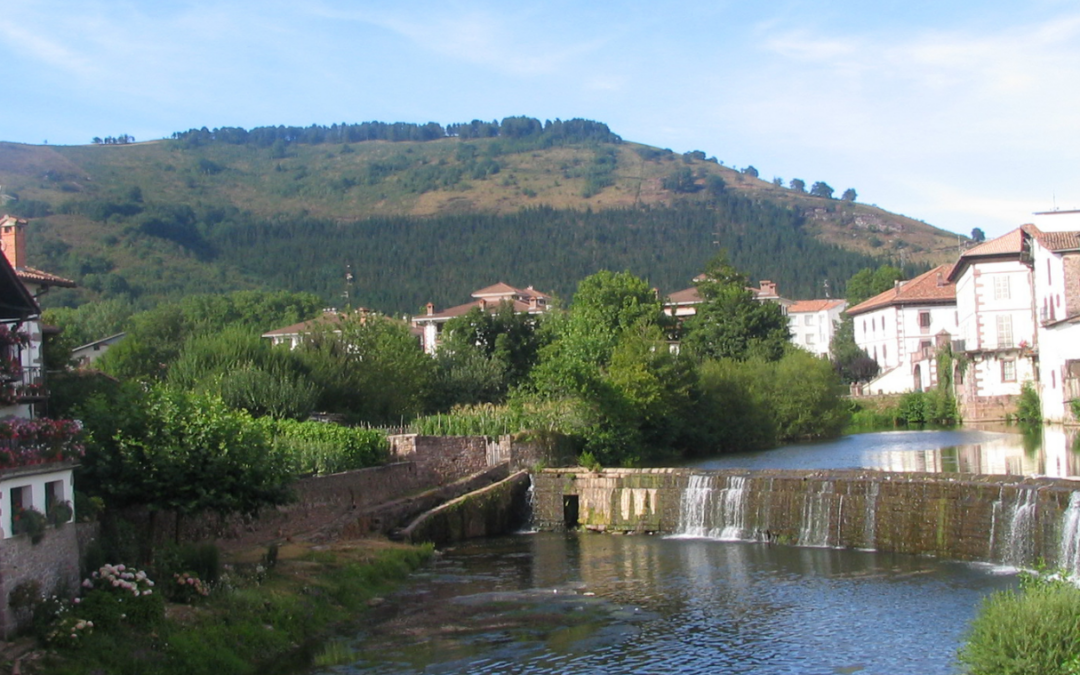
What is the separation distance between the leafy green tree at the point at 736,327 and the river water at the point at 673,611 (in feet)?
134

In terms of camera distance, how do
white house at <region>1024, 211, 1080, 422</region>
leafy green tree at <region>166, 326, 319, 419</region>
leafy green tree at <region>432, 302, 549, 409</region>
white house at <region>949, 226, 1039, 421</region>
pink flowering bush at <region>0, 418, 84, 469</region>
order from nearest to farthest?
pink flowering bush at <region>0, 418, 84, 469</region> < leafy green tree at <region>166, 326, 319, 419</region> < white house at <region>1024, 211, 1080, 422</region> < leafy green tree at <region>432, 302, 549, 409</region> < white house at <region>949, 226, 1039, 421</region>

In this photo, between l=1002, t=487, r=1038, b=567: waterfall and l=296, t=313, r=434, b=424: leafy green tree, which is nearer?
l=1002, t=487, r=1038, b=567: waterfall

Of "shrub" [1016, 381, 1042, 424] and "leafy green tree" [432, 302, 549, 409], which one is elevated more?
"leafy green tree" [432, 302, 549, 409]

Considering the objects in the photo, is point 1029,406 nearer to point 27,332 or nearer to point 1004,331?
point 1004,331

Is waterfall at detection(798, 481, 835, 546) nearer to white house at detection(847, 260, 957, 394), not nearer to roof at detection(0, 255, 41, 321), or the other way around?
roof at detection(0, 255, 41, 321)

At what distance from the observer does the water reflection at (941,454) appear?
120 feet

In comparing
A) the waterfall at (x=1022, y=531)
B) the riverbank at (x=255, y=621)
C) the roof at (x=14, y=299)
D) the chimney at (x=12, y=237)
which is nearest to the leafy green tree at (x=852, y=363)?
the waterfall at (x=1022, y=531)

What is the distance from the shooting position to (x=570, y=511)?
3238cm

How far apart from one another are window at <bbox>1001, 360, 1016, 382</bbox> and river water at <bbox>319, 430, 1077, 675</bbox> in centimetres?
3951

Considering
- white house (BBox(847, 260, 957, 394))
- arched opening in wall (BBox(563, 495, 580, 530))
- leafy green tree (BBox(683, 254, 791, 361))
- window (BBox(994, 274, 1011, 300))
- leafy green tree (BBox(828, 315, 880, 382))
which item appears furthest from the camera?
leafy green tree (BBox(828, 315, 880, 382))

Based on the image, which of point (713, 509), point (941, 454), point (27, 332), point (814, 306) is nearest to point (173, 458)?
point (27, 332)

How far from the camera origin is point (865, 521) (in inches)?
997


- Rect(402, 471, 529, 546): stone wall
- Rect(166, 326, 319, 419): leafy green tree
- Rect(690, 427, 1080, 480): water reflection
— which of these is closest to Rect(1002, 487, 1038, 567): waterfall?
Rect(690, 427, 1080, 480): water reflection

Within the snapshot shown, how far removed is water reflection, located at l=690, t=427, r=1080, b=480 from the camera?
3644cm
